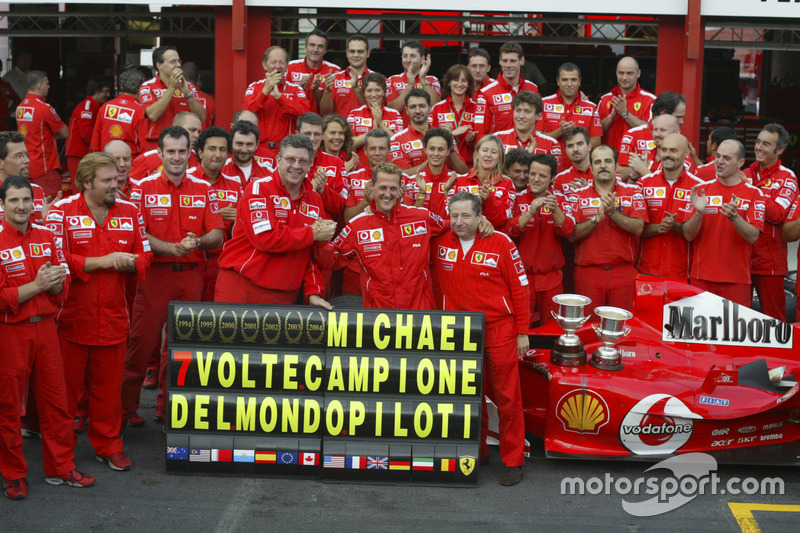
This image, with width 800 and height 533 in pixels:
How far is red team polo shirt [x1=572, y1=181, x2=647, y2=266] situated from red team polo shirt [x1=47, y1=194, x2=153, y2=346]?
12.0ft

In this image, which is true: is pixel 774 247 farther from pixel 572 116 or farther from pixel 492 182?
pixel 492 182

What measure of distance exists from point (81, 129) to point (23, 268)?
613cm

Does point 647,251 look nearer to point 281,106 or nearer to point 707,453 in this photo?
point 707,453

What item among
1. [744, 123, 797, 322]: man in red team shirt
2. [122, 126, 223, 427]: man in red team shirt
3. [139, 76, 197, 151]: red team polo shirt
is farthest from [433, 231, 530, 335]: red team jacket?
[139, 76, 197, 151]: red team polo shirt

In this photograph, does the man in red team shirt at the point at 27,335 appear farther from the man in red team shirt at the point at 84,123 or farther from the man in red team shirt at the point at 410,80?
the man in red team shirt at the point at 84,123

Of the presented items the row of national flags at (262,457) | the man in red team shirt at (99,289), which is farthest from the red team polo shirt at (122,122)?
the row of national flags at (262,457)

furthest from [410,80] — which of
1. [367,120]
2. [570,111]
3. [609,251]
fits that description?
[609,251]

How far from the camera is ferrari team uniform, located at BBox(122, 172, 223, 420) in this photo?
270 inches

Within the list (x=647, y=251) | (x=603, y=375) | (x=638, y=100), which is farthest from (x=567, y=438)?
(x=638, y=100)

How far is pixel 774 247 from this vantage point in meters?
8.27

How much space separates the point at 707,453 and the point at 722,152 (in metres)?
2.83

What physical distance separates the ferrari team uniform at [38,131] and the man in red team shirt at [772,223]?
26.5ft

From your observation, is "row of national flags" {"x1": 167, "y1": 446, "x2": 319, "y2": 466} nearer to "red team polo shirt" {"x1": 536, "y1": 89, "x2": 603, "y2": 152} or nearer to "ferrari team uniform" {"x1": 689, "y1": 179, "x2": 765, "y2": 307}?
"ferrari team uniform" {"x1": 689, "y1": 179, "x2": 765, "y2": 307}

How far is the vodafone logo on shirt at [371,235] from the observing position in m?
6.58
